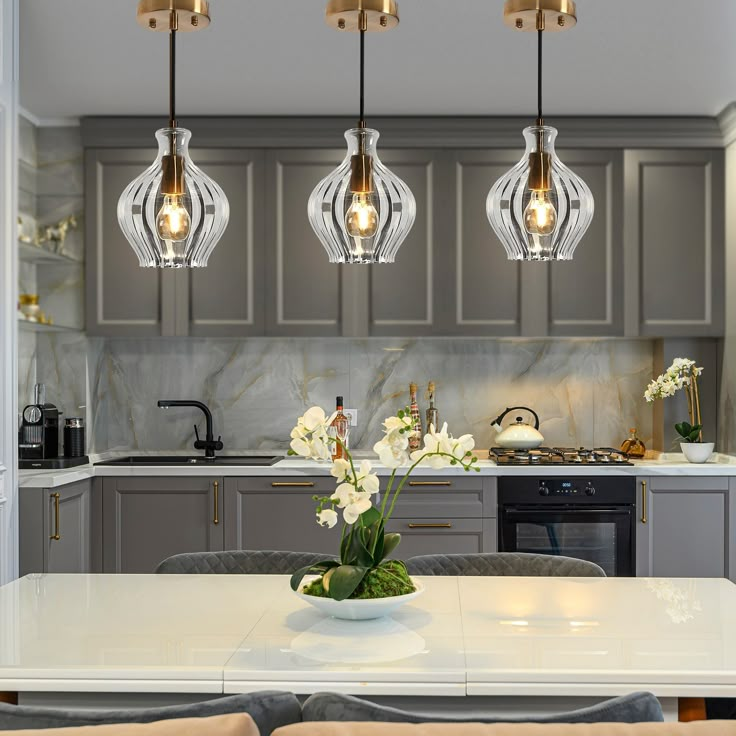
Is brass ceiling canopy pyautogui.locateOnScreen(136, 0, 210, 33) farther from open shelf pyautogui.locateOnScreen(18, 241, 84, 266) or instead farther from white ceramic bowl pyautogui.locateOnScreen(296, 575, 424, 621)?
open shelf pyautogui.locateOnScreen(18, 241, 84, 266)

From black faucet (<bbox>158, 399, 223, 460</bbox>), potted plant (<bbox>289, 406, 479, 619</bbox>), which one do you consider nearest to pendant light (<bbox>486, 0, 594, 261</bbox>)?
potted plant (<bbox>289, 406, 479, 619</bbox>)

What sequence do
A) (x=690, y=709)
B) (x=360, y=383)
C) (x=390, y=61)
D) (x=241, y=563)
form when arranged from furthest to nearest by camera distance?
(x=360, y=383), (x=390, y=61), (x=241, y=563), (x=690, y=709)

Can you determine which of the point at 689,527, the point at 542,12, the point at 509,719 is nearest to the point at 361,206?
the point at 542,12

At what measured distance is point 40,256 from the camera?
4086 millimetres

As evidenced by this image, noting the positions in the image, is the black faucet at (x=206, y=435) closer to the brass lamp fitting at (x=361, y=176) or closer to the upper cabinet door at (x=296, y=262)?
the upper cabinet door at (x=296, y=262)

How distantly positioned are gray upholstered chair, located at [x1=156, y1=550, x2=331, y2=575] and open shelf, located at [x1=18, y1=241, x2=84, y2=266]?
79.6 inches

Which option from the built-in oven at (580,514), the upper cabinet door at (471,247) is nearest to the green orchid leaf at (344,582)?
the built-in oven at (580,514)

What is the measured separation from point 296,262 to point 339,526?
1.29 m

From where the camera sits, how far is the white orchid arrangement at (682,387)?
13.8 feet

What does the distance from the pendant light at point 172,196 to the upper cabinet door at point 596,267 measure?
2689 mm

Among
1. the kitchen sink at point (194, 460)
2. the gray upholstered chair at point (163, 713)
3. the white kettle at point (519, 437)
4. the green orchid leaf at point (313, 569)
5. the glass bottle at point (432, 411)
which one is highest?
the glass bottle at point (432, 411)

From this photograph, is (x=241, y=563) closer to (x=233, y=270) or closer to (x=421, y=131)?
(x=233, y=270)

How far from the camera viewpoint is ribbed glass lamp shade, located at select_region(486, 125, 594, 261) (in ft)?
6.20

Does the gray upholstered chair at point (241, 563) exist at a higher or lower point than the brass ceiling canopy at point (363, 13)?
lower
